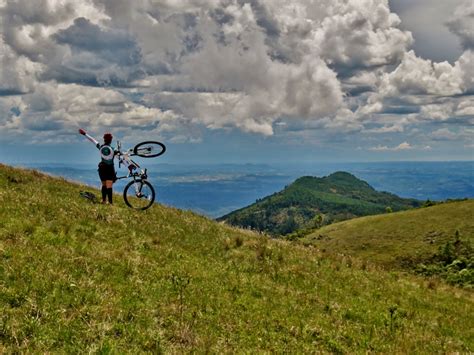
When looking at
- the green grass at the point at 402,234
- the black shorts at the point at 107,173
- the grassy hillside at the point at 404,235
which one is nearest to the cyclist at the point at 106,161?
the black shorts at the point at 107,173

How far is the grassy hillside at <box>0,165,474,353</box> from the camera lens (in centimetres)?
1038

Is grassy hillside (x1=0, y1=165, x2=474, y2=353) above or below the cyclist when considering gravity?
below

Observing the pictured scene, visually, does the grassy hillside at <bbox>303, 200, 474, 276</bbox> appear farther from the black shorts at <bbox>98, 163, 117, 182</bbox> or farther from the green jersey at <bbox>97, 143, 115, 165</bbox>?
the green jersey at <bbox>97, 143, 115, 165</bbox>

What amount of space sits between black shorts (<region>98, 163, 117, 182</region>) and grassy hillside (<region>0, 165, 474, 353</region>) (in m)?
1.75

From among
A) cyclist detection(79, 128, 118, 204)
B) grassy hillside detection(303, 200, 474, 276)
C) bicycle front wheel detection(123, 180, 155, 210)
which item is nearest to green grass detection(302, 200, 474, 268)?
grassy hillside detection(303, 200, 474, 276)

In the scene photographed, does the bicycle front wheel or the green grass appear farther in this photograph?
the green grass

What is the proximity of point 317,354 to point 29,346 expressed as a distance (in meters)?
6.56

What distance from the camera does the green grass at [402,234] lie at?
2544 inches

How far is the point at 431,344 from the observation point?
13.5m

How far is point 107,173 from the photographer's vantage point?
25.0 metres

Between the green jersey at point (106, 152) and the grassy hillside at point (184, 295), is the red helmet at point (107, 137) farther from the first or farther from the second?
the grassy hillside at point (184, 295)

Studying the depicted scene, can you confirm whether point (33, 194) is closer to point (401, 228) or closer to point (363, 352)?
point (363, 352)

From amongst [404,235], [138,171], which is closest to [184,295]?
[138,171]

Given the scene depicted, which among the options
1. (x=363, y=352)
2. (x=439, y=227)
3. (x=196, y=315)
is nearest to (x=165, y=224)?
(x=196, y=315)
